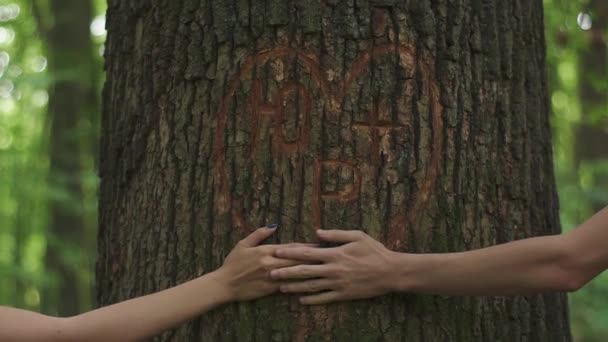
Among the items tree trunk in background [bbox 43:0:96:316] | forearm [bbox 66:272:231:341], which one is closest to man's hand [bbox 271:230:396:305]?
forearm [bbox 66:272:231:341]

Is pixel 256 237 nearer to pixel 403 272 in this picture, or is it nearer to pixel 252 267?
pixel 252 267

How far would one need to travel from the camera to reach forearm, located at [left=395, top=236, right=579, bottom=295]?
109 inches

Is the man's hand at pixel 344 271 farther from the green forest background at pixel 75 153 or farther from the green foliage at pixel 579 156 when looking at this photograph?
the green forest background at pixel 75 153

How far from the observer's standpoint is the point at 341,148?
2980 mm

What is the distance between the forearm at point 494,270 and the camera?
9.12 feet

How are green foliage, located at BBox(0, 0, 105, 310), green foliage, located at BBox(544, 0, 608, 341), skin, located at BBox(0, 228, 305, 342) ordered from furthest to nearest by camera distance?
green foliage, located at BBox(0, 0, 105, 310), green foliage, located at BBox(544, 0, 608, 341), skin, located at BBox(0, 228, 305, 342)

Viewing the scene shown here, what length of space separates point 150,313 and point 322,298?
1.88ft

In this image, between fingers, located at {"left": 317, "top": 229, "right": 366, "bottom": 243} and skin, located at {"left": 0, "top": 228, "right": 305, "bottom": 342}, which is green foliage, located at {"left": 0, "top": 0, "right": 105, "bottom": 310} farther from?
fingers, located at {"left": 317, "top": 229, "right": 366, "bottom": 243}

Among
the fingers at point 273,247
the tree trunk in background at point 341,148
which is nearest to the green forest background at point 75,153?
the tree trunk in background at point 341,148

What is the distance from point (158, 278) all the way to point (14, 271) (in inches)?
305

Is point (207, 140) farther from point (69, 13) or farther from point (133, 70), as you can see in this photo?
point (69, 13)

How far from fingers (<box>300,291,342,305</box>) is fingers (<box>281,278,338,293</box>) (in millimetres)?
19

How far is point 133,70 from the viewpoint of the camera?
11.3 ft

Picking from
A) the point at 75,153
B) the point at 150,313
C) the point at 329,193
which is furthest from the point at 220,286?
the point at 75,153
